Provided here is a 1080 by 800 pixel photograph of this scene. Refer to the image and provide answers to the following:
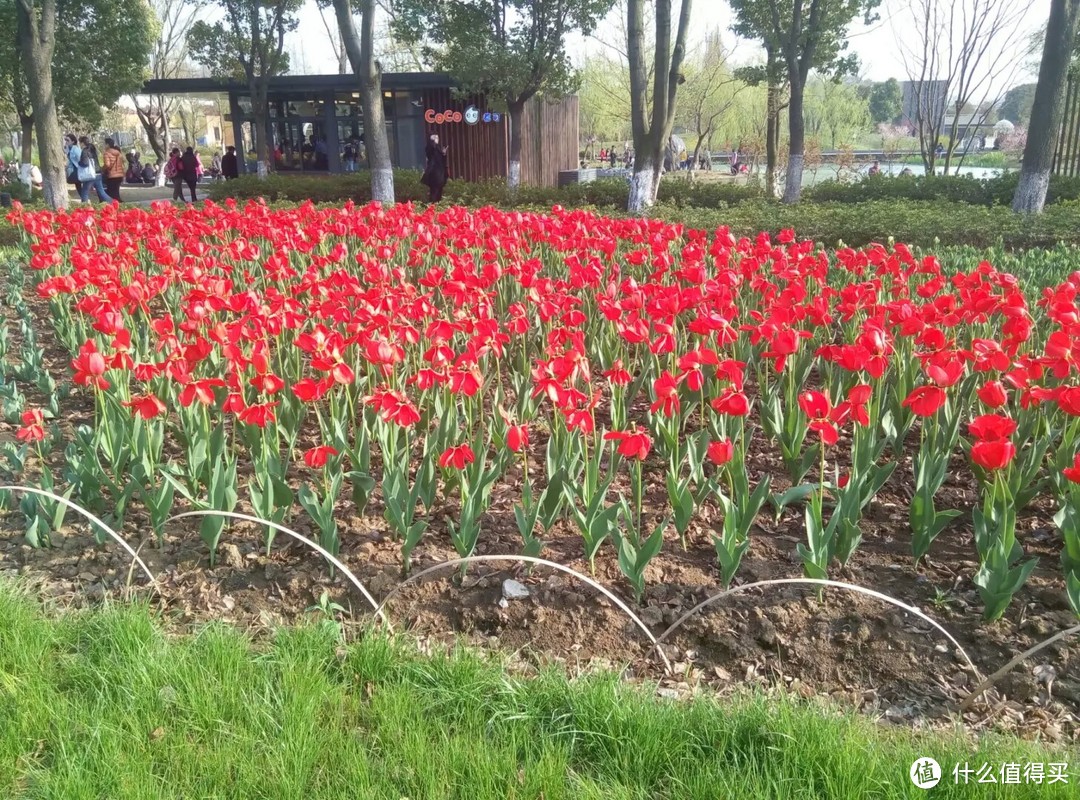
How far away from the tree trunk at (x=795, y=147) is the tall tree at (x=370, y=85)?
24.4 feet

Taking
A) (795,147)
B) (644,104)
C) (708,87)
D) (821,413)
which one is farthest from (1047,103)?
(708,87)

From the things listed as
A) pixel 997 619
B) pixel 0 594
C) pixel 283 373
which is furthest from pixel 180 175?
pixel 997 619

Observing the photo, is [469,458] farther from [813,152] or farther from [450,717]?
[813,152]

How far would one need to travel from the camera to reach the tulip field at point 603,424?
9.38ft

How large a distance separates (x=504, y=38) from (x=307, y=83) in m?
8.97

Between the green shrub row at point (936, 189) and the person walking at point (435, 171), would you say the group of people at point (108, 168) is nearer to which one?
the person walking at point (435, 171)

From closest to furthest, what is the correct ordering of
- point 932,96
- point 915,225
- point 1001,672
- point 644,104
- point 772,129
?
point 1001,672, point 915,225, point 644,104, point 772,129, point 932,96

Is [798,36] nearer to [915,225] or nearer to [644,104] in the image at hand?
[644,104]

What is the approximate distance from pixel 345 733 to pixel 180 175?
877 inches

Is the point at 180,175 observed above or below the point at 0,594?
above

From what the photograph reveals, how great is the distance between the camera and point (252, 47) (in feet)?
76.9

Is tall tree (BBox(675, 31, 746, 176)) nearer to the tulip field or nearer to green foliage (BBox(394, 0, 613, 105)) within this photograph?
green foliage (BBox(394, 0, 613, 105))

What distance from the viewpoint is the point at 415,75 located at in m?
23.9

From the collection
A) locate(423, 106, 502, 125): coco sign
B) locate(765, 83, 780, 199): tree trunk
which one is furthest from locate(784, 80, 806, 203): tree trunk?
locate(423, 106, 502, 125): coco sign
